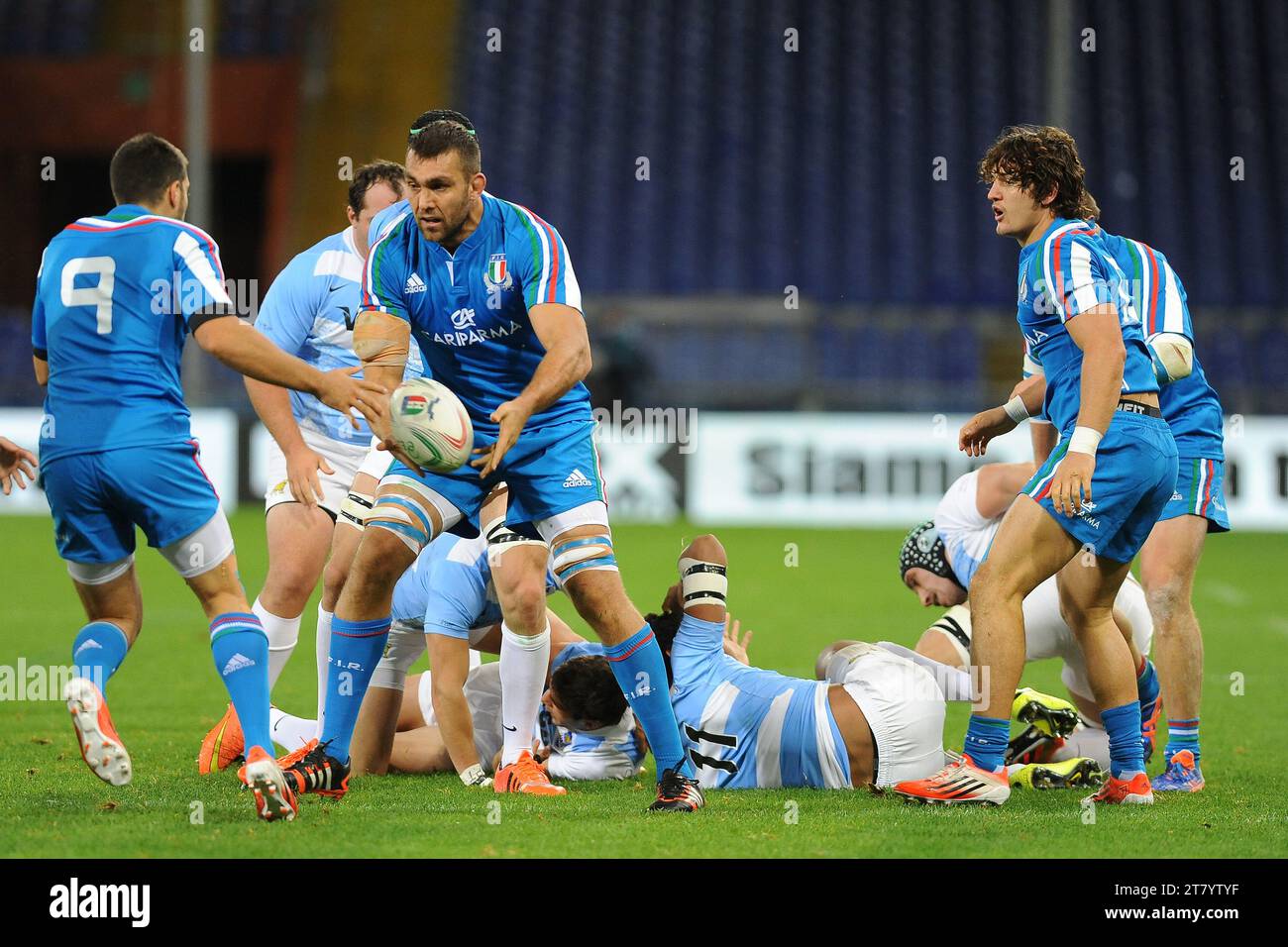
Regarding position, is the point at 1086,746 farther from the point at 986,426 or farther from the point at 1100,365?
the point at 1100,365

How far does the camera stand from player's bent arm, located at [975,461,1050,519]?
20.7ft

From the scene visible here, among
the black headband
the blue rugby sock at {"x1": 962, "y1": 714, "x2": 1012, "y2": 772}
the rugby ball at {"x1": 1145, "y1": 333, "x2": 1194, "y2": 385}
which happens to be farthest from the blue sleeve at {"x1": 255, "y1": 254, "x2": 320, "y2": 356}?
the rugby ball at {"x1": 1145, "y1": 333, "x2": 1194, "y2": 385}

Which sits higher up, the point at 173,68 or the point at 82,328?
the point at 173,68

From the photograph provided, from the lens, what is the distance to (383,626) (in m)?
5.34

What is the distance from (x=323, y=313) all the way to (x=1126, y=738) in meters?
3.38

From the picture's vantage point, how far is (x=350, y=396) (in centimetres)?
501

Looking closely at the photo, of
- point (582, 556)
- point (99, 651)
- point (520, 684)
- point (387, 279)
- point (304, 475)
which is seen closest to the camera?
point (99, 651)

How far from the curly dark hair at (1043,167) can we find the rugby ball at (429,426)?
1.88 meters

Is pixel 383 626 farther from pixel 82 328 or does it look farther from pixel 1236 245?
pixel 1236 245

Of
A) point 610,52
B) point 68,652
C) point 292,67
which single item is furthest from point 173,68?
point 68,652

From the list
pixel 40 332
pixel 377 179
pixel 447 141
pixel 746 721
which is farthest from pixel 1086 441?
pixel 40 332

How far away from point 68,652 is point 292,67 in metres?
17.5

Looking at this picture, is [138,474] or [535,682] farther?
[535,682]

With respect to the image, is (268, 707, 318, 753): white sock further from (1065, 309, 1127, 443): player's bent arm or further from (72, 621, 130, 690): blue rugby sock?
(1065, 309, 1127, 443): player's bent arm
